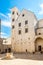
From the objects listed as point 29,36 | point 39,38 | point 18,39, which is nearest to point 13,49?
point 18,39

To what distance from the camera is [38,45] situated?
37.9 meters

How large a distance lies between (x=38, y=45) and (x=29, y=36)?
14.0ft

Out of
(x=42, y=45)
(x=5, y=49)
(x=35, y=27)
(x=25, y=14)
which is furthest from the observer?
(x=5, y=49)

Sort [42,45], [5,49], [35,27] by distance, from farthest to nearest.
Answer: [5,49]
[35,27]
[42,45]

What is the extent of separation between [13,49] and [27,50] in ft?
21.1

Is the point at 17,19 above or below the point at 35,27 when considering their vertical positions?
above

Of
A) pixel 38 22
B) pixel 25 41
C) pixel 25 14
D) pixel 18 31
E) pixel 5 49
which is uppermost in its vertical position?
pixel 25 14

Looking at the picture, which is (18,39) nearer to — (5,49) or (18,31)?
(18,31)

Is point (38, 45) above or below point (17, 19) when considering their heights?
below

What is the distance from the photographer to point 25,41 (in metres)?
40.5

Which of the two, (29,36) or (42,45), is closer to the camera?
(42,45)

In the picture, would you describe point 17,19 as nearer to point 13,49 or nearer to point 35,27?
point 35,27

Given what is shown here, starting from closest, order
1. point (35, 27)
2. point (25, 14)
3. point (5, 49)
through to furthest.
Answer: point (35, 27) < point (25, 14) < point (5, 49)

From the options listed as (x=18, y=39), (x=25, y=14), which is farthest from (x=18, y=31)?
(x=25, y=14)
